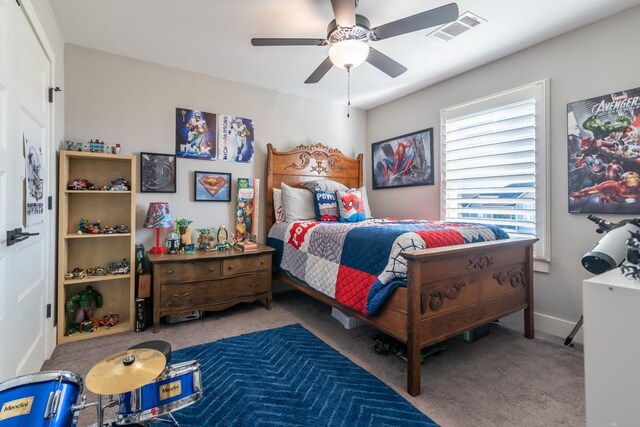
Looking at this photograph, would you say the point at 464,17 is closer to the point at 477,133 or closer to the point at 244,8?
the point at 477,133

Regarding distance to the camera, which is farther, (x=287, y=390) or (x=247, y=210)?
(x=247, y=210)

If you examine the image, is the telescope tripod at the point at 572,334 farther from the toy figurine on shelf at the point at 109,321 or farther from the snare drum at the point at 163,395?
the toy figurine on shelf at the point at 109,321

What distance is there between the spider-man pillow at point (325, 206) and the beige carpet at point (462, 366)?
3.42ft

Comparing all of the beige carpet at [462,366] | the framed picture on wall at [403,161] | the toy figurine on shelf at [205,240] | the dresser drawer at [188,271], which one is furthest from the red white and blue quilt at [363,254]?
the framed picture on wall at [403,161]

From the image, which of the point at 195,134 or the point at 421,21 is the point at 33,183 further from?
the point at 421,21

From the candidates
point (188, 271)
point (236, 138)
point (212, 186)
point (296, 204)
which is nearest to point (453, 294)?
point (296, 204)

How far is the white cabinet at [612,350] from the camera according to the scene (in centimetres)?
79

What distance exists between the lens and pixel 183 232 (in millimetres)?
2924

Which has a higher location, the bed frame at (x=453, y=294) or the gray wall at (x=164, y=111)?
the gray wall at (x=164, y=111)

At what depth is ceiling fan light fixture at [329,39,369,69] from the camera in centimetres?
190

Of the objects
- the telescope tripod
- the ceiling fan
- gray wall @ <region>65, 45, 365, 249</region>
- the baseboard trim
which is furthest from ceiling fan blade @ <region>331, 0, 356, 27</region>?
the baseboard trim

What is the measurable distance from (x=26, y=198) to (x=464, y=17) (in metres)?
3.08

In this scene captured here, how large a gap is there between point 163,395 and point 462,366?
1.82 m

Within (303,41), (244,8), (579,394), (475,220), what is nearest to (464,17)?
(303,41)
